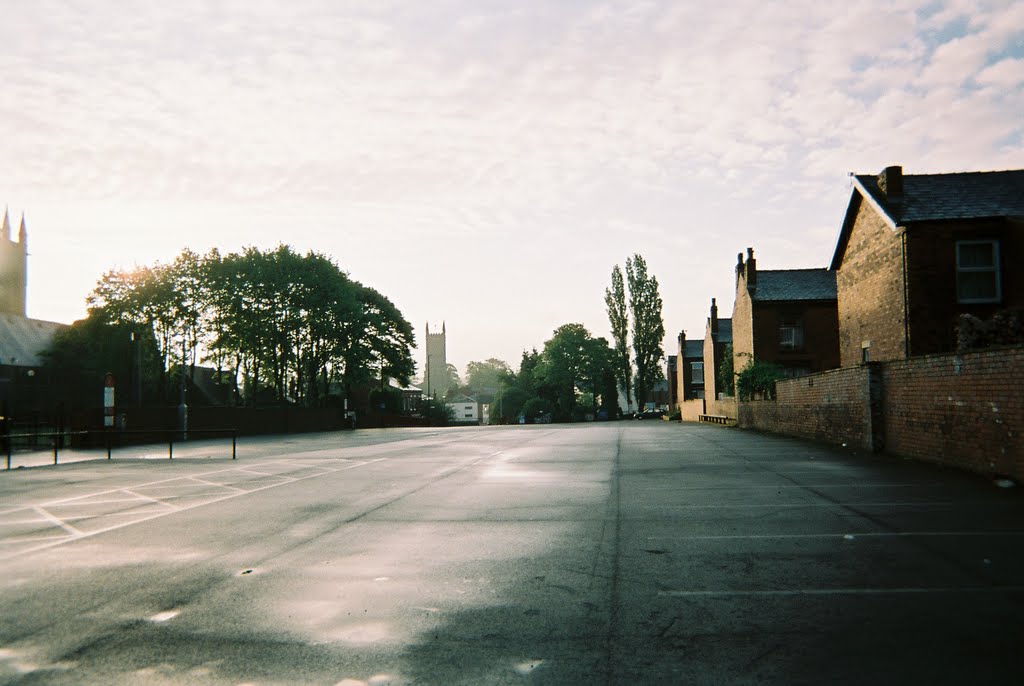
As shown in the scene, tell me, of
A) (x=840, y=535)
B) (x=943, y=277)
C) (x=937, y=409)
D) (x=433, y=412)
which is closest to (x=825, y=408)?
(x=943, y=277)

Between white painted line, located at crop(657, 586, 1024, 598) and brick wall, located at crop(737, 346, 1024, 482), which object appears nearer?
white painted line, located at crop(657, 586, 1024, 598)

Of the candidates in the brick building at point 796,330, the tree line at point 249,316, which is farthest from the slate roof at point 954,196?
the tree line at point 249,316

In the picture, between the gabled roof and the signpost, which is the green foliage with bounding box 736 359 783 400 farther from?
the signpost

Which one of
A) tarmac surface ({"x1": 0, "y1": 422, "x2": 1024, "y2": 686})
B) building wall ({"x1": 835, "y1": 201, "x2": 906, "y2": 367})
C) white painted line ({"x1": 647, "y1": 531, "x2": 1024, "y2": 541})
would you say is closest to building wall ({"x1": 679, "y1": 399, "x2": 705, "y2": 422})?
building wall ({"x1": 835, "y1": 201, "x2": 906, "y2": 367})

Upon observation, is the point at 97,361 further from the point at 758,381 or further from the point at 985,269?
the point at 985,269

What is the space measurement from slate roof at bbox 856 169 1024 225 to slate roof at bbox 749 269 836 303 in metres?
18.9

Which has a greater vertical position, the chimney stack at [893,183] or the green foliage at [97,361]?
the chimney stack at [893,183]

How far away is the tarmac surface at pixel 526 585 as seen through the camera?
4.00 m

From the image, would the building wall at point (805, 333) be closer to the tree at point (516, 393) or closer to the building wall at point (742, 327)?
the building wall at point (742, 327)

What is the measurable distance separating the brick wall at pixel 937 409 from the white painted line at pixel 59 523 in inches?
491

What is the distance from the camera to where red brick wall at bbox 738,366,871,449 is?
17.6m

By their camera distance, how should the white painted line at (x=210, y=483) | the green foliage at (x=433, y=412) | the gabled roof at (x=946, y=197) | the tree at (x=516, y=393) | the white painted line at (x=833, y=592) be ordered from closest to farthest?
the white painted line at (x=833, y=592), the white painted line at (x=210, y=483), the gabled roof at (x=946, y=197), the green foliage at (x=433, y=412), the tree at (x=516, y=393)

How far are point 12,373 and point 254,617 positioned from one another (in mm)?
83053

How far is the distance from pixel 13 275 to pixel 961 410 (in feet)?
365
